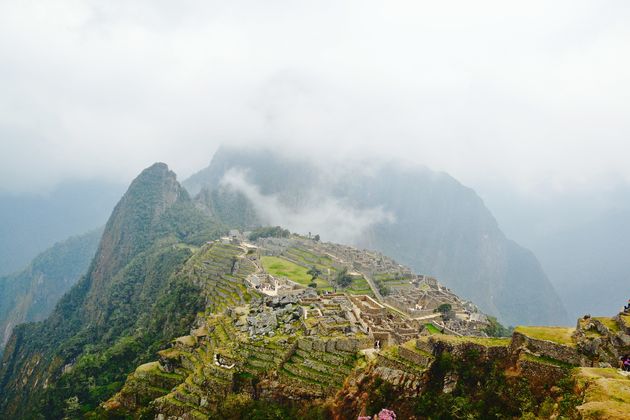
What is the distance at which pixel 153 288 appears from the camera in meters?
88.4

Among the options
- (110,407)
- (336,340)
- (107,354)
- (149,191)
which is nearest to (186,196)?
(149,191)

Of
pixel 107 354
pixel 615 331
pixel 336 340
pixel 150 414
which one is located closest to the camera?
pixel 615 331

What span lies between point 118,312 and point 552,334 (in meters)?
89.7

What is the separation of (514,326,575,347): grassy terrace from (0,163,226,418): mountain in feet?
130

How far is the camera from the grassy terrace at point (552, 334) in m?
16.6

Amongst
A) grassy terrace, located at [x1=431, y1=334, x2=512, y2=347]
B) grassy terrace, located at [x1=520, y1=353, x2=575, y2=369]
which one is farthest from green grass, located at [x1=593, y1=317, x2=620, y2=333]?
grassy terrace, located at [x1=431, y1=334, x2=512, y2=347]

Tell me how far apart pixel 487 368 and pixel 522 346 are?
1.63 m

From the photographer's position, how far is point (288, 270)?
68938 mm

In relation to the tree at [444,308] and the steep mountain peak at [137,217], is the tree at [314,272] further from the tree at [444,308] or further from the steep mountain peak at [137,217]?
the steep mountain peak at [137,217]

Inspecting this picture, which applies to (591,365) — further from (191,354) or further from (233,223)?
(233,223)

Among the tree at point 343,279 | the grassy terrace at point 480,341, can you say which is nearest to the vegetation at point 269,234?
the tree at point 343,279

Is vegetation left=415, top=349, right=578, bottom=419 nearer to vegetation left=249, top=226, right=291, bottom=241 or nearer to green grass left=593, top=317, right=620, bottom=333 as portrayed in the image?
green grass left=593, top=317, right=620, bottom=333

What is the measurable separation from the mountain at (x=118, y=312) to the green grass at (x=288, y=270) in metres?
13.1

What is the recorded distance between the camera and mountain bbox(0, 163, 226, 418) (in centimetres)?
5184
